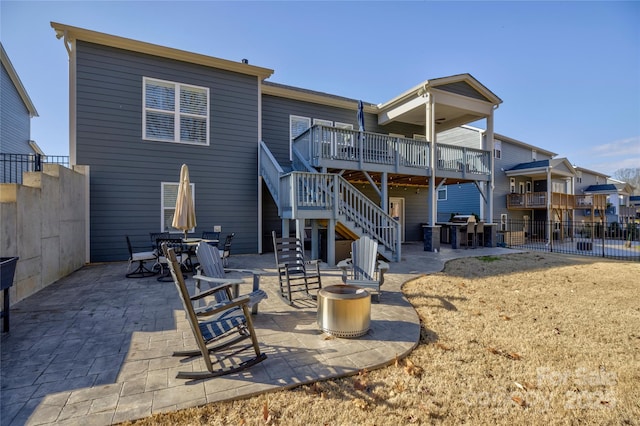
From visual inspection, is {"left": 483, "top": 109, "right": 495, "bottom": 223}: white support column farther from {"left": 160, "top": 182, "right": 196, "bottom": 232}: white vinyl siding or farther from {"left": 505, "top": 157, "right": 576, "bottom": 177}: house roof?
{"left": 160, "top": 182, "right": 196, "bottom": 232}: white vinyl siding

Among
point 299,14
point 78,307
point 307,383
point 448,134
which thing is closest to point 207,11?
point 299,14

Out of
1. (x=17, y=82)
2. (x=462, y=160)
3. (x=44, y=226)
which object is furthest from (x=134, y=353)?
(x=17, y=82)

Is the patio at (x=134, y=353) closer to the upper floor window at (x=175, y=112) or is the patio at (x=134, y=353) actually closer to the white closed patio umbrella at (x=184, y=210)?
the white closed patio umbrella at (x=184, y=210)

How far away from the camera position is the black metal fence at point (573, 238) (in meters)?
12.8

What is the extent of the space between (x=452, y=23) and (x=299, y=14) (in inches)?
201

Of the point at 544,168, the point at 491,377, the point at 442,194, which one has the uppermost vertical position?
the point at 544,168

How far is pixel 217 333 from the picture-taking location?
2.61m

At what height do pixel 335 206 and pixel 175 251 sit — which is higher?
pixel 335 206

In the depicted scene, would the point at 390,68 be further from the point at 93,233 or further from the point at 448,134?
the point at 93,233

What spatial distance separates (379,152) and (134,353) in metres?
9.04

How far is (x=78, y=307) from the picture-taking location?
4324 millimetres

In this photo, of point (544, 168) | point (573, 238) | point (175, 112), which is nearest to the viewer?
point (175, 112)

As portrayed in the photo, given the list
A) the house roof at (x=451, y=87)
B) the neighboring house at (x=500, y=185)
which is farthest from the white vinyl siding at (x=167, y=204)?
the neighboring house at (x=500, y=185)

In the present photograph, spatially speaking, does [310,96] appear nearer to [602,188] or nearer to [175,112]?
[175,112]
